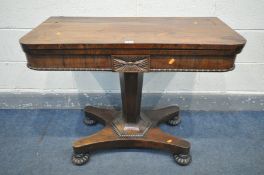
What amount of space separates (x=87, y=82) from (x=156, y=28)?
75cm

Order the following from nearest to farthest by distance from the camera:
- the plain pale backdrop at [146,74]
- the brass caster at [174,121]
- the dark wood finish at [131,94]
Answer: the dark wood finish at [131,94]
the plain pale backdrop at [146,74]
the brass caster at [174,121]

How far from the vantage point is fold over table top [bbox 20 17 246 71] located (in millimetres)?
961

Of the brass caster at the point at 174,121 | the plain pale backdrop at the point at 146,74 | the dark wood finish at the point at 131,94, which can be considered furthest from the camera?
A: the brass caster at the point at 174,121

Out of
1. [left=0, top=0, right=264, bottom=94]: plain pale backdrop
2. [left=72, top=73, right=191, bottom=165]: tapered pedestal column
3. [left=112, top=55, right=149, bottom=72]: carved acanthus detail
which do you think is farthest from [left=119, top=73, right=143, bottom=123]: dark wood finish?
[left=0, top=0, right=264, bottom=94]: plain pale backdrop

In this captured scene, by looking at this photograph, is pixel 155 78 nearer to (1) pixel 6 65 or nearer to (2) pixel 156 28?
(2) pixel 156 28

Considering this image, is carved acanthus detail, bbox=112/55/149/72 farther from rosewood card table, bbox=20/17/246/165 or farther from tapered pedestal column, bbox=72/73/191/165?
tapered pedestal column, bbox=72/73/191/165

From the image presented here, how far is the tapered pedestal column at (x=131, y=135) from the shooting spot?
1.32 meters

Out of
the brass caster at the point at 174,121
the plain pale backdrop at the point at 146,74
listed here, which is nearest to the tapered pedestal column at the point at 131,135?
the brass caster at the point at 174,121

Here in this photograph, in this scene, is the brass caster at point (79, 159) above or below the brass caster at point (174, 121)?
above

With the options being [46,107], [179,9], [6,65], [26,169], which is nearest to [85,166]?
[26,169]

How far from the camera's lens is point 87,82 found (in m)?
1.76

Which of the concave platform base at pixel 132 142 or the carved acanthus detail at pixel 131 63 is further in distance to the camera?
the concave platform base at pixel 132 142

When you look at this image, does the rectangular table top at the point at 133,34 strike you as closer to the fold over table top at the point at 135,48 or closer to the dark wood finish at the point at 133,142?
the fold over table top at the point at 135,48

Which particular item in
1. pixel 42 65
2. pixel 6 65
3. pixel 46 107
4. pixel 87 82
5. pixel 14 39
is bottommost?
pixel 46 107
